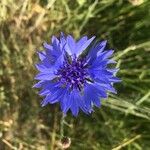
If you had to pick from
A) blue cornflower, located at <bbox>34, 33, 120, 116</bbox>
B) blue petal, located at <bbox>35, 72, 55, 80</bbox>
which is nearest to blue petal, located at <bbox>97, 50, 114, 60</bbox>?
blue cornflower, located at <bbox>34, 33, 120, 116</bbox>

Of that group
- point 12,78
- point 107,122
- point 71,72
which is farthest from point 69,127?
point 71,72

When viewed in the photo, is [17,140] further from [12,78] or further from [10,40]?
[10,40]

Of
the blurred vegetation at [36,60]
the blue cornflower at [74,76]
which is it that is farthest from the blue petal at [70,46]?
the blurred vegetation at [36,60]

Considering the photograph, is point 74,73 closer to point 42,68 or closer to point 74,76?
point 74,76

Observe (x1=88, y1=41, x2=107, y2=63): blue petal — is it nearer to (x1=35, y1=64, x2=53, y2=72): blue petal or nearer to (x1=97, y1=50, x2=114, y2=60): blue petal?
(x1=97, y1=50, x2=114, y2=60): blue petal

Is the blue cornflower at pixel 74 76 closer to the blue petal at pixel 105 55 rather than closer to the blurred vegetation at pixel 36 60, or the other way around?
the blue petal at pixel 105 55

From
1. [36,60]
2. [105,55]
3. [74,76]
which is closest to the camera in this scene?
[105,55]

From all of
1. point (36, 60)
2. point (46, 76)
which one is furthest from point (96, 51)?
point (36, 60)
